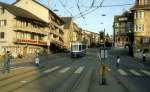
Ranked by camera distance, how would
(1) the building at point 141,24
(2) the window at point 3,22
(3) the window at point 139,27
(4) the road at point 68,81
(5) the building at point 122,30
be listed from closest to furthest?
(4) the road at point 68,81
(2) the window at point 3,22
(1) the building at point 141,24
(3) the window at point 139,27
(5) the building at point 122,30

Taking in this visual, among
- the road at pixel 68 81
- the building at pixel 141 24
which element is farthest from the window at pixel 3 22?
the road at pixel 68 81

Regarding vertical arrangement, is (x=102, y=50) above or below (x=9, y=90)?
above

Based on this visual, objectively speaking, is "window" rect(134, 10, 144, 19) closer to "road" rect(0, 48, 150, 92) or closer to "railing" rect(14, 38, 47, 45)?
"railing" rect(14, 38, 47, 45)

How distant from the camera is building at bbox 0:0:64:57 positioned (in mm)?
86500

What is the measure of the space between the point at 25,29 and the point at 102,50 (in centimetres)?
6592

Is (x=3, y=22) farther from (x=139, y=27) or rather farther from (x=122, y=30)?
(x=122, y=30)

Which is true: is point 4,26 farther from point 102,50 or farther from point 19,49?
point 102,50

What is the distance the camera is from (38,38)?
10244 cm

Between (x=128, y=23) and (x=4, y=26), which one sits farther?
(x=128, y=23)

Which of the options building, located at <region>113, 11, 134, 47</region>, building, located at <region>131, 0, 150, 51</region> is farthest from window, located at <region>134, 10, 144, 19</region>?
building, located at <region>113, 11, 134, 47</region>

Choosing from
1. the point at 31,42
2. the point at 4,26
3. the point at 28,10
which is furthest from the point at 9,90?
the point at 28,10

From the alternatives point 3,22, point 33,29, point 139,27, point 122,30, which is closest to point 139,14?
point 139,27

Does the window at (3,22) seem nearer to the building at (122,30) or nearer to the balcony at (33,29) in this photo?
the balcony at (33,29)

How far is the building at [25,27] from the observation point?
284ft
